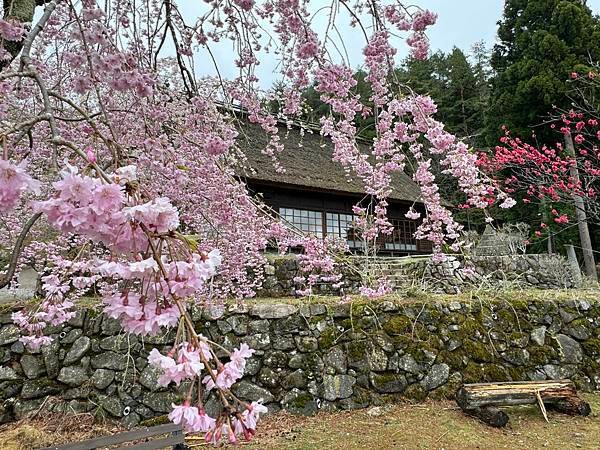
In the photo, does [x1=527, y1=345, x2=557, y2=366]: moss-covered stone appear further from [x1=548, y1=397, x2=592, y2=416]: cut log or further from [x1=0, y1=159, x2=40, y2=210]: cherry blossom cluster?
[x1=0, y1=159, x2=40, y2=210]: cherry blossom cluster

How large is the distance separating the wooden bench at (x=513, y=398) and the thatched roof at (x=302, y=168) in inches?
177

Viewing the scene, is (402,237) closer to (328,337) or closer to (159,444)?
(328,337)

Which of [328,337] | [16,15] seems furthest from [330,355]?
[16,15]

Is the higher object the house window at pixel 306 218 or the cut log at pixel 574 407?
the house window at pixel 306 218

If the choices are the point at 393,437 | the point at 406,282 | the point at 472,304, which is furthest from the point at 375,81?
the point at 406,282

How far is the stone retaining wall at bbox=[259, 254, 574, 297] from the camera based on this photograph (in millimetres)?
5918

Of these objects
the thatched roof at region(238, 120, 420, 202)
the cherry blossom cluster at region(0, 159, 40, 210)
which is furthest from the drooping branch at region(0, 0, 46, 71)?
the thatched roof at region(238, 120, 420, 202)

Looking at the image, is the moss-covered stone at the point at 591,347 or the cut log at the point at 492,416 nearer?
the cut log at the point at 492,416

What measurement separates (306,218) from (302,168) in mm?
1153

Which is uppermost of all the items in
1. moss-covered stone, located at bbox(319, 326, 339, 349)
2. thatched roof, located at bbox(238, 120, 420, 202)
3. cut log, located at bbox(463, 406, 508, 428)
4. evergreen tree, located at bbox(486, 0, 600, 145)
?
evergreen tree, located at bbox(486, 0, 600, 145)

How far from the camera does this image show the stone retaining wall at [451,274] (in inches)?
233

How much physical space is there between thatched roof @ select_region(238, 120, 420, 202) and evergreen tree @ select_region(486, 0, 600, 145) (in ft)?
10.3

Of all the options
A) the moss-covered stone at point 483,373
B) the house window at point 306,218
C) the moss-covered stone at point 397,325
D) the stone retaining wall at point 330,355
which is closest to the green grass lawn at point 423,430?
the stone retaining wall at point 330,355

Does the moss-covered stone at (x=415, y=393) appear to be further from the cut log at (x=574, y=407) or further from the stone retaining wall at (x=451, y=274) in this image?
the stone retaining wall at (x=451, y=274)
